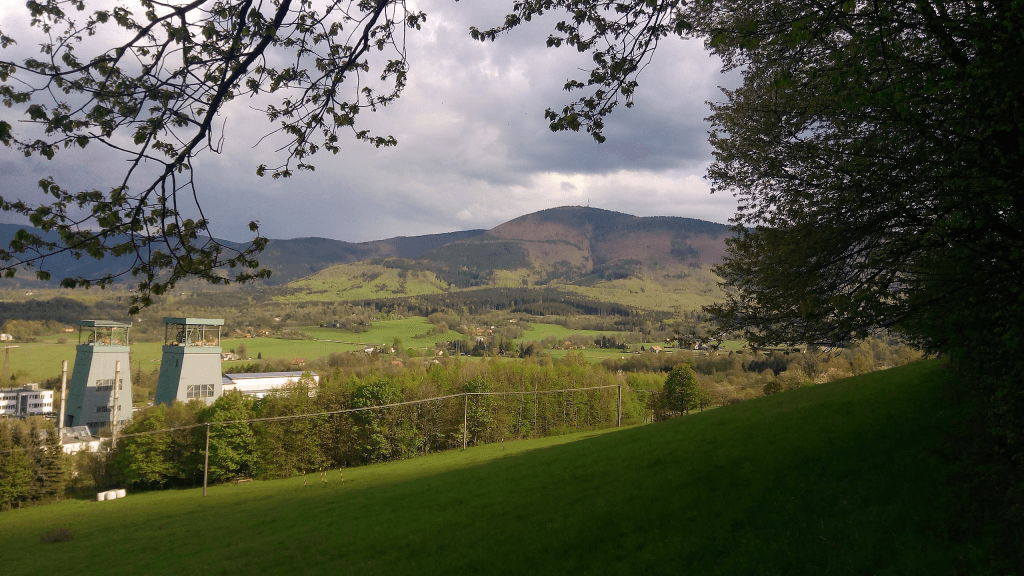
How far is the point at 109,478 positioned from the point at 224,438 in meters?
12.6

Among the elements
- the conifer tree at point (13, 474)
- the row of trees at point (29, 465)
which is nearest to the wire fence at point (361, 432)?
the row of trees at point (29, 465)

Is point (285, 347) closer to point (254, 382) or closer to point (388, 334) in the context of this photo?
point (388, 334)

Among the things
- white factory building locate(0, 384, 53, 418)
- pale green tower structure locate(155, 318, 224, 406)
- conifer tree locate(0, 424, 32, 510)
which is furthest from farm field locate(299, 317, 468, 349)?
conifer tree locate(0, 424, 32, 510)

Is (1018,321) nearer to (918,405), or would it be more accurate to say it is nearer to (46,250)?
(918,405)

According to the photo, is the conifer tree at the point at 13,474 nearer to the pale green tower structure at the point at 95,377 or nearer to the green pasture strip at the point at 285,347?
the pale green tower structure at the point at 95,377

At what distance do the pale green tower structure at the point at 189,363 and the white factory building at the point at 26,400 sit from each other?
75.6 ft

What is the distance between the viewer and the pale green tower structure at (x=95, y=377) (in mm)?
59781

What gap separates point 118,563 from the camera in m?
16.6

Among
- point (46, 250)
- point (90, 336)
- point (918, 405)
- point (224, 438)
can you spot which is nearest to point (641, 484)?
point (918, 405)

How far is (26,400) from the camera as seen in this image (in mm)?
73562

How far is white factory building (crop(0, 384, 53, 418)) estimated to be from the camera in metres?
70.2

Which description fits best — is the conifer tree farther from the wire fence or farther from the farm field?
the farm field

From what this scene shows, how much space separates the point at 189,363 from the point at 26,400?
3261 cm

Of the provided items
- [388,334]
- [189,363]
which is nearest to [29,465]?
[189,363]
